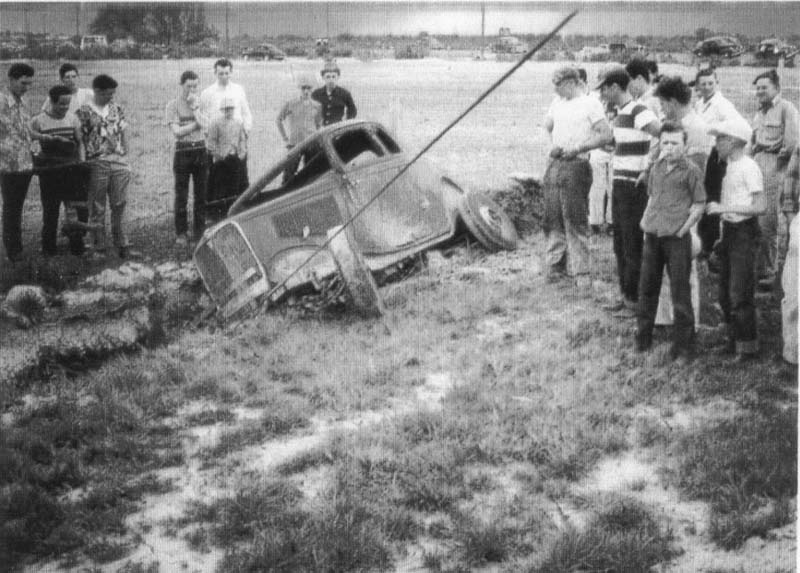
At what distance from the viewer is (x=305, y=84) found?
608 cm

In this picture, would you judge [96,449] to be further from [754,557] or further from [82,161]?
[754,557]

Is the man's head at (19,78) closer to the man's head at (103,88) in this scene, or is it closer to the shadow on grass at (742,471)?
the man's head at (103,88)

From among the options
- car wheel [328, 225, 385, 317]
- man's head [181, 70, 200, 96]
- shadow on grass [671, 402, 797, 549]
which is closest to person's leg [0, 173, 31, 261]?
man's head [181, 70, 200, 96]

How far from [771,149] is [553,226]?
143 centimetres

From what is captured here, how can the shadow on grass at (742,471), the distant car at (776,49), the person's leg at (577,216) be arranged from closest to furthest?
the shadow on grass at (742,471) → the distant car at (776,49) → the person's leg at (577,216)

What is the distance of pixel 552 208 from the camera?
560 cm

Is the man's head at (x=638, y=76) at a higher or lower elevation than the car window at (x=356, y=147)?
higher

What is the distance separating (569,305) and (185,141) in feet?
9.83

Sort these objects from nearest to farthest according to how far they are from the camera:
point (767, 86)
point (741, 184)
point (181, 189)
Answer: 1. point (741, 184)
2. point (767, 86)
3. point (181, 189)

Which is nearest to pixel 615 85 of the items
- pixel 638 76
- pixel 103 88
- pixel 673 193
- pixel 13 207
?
pixel 638 76

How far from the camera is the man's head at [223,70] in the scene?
4.35m

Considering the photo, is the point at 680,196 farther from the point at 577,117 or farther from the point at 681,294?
the point at 577,117

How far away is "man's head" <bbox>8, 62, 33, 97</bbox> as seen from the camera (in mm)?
4152

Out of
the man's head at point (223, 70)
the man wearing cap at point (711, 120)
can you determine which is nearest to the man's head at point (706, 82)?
the man wearing cap at point (711, 120)
